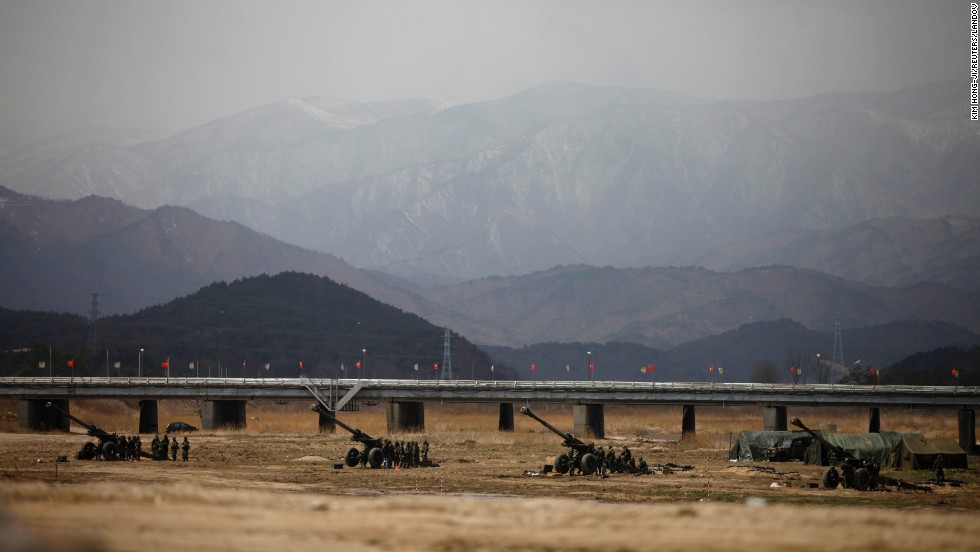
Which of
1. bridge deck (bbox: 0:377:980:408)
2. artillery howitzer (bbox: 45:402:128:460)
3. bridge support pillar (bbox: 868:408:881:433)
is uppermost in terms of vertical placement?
bridge deck (bbox: 0:377:980:408)

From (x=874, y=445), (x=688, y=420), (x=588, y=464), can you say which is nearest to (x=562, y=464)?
(x=588, y=464)

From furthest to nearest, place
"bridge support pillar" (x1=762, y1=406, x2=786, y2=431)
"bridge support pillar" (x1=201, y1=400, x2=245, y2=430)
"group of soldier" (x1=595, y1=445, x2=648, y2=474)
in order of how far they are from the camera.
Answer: "bridge support pillar" (x1=201, y1=400, x2=245, y2=430) → "bridge support pillar" (x1=762, y1=406, x2=786, y2=431) → "group of soldier" (x1=595, y1=445, x2=648, y2=474)

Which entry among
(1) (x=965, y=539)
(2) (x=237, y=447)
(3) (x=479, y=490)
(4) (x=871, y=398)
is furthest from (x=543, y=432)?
(1) (x=965, y=539)

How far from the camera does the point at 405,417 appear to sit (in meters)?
125

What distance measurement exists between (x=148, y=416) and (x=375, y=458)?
209 feet

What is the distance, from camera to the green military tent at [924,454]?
223 feet

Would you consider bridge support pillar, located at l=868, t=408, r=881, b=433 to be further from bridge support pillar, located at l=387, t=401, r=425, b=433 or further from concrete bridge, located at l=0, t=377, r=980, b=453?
bridge support pillar, located at l=387, t=401, r=425, b=433

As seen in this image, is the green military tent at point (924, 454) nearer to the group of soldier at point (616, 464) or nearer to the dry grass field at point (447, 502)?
the dry grass field at point (447, 502)

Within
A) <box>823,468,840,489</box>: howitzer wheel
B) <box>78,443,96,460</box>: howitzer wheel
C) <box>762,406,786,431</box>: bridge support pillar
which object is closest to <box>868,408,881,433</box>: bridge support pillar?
<box>762,406,786,431</box>: bridge support pillar

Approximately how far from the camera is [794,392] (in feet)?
397

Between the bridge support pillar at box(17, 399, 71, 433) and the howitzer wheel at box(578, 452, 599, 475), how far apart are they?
73192 mm

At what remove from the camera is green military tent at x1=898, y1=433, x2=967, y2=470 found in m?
68.1

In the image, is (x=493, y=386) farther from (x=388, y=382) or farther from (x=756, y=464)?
(x=756, y=464)

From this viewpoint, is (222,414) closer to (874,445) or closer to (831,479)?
(874,445)
